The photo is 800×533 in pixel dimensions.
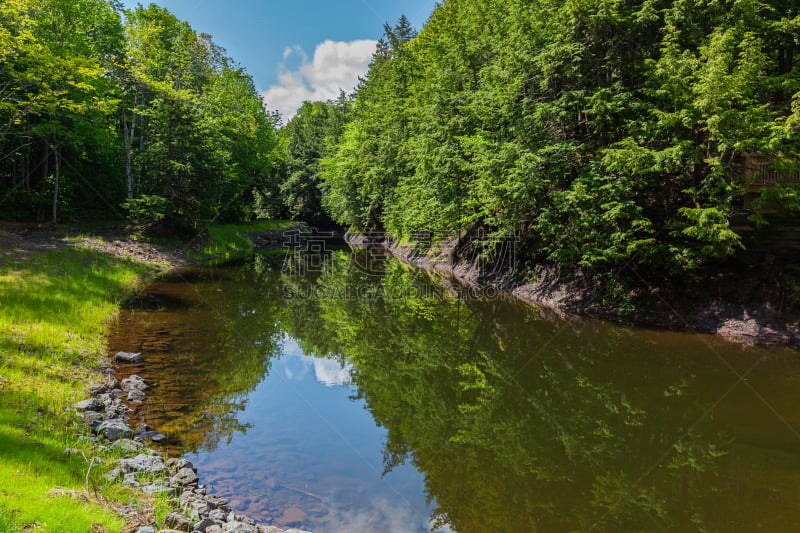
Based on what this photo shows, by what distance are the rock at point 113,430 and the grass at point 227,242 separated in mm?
23674

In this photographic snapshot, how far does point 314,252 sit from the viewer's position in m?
41.3

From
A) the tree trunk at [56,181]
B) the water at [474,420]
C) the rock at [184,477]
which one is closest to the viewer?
the rock at [184,477]

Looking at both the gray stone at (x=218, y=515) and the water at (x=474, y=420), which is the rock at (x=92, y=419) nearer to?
the water at (x=474, y=420)

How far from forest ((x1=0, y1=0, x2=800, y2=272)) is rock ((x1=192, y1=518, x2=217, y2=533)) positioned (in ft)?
44.6

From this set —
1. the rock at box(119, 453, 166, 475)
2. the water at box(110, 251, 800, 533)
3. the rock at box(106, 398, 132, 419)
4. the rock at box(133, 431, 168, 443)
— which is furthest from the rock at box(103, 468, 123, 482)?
the rock at box(106, 398, 132, 419)

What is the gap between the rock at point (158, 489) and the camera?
516 cm

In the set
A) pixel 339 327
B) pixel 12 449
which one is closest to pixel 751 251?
pixel 339 327

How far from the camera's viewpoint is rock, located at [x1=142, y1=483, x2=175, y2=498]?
16.9 feet

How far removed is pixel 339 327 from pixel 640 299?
36.0 ft

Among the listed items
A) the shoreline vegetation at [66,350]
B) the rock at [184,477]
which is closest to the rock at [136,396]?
the shoreline vegetation at [66,350]

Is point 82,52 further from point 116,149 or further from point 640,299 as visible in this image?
point 640,299

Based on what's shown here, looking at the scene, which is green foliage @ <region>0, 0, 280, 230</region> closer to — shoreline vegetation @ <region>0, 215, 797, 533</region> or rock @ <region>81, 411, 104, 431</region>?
shoreline vegetation @ <region>0, 215, 797, 533</region>

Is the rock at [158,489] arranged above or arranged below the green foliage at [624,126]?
below

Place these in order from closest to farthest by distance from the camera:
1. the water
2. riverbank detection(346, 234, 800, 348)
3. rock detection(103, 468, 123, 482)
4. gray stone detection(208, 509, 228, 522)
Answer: gray stone detection(208, 509, 228, 522) < rock detection(103, 468, 123, 482) < the water < riverbank detection(346, 234, 800, 348)
